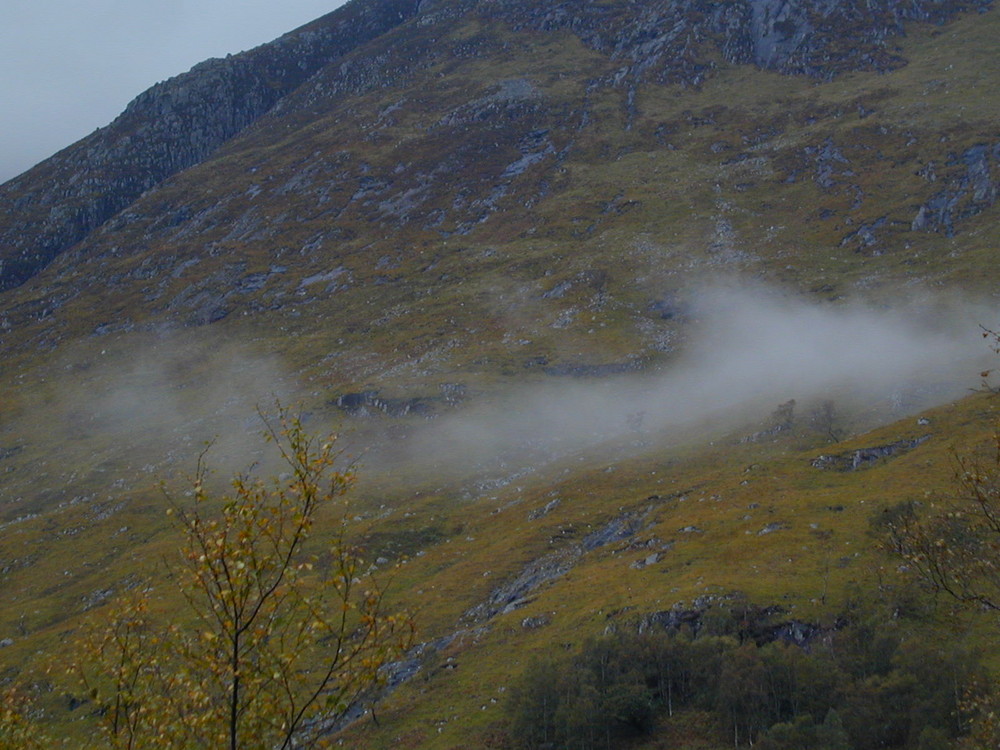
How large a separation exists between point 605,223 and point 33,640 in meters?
142

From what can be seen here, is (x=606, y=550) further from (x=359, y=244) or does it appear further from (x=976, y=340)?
(x=359, y=244)

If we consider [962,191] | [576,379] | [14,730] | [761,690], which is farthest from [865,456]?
[962,191]

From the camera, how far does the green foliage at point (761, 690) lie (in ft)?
120

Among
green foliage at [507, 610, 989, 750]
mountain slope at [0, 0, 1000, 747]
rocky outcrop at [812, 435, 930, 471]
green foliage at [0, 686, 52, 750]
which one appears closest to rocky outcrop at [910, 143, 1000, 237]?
mountain slope at [0, 0, 1000, 747]

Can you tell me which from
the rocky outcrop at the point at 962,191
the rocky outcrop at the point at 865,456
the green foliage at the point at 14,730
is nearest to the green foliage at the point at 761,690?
the rocky outcrop at the point at 865,456

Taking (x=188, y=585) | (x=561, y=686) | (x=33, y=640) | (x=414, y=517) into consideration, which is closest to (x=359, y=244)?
(x=414, y=517)

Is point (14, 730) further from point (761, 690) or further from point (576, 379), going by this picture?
point (576, 379)

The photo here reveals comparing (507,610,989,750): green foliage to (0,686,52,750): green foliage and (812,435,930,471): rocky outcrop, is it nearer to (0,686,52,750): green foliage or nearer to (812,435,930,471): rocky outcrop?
(812,435,930,471): rocky outcrop

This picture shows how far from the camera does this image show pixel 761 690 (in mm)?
40656

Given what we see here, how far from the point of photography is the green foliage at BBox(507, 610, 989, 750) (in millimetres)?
36500

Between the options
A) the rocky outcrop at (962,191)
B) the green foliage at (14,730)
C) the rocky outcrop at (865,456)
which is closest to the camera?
the green foliage at (14,730)

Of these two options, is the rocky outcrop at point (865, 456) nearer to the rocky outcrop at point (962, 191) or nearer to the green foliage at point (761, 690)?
the green foliage at point (761, 690)

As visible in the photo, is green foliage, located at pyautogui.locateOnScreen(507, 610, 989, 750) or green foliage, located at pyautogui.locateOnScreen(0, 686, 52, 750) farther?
green foliage, located at pyautogui.locateOnScreen(507, 610, 989, 750)

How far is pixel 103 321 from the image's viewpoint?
18525cm
